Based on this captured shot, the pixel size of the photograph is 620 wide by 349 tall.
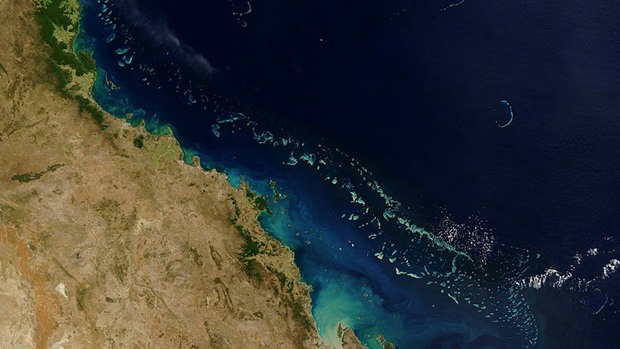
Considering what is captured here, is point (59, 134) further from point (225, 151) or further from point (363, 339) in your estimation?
point (363, 339)

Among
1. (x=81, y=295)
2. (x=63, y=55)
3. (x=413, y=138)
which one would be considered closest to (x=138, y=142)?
(x=63, y=55)

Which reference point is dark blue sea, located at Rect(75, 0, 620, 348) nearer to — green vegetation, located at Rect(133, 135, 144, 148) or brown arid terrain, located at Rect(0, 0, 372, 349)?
green vegetation, located at Rect(133, 135, 144, 148)

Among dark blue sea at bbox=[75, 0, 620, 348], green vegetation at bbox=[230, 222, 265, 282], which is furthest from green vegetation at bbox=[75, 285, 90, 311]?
dark blue sea at bbox=[75, 0, 620, 348]

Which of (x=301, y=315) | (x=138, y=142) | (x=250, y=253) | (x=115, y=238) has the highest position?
(x=138, y=142)

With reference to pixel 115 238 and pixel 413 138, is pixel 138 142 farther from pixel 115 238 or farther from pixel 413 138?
pixel 413 138

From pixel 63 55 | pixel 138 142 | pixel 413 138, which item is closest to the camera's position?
pixel 413 138

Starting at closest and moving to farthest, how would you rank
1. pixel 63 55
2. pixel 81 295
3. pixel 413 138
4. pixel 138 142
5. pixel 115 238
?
pixel 81 295, pixel 115 238, pixel 413 138, pixel 138 142, pixel 63 55

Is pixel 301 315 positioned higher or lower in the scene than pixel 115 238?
lower
